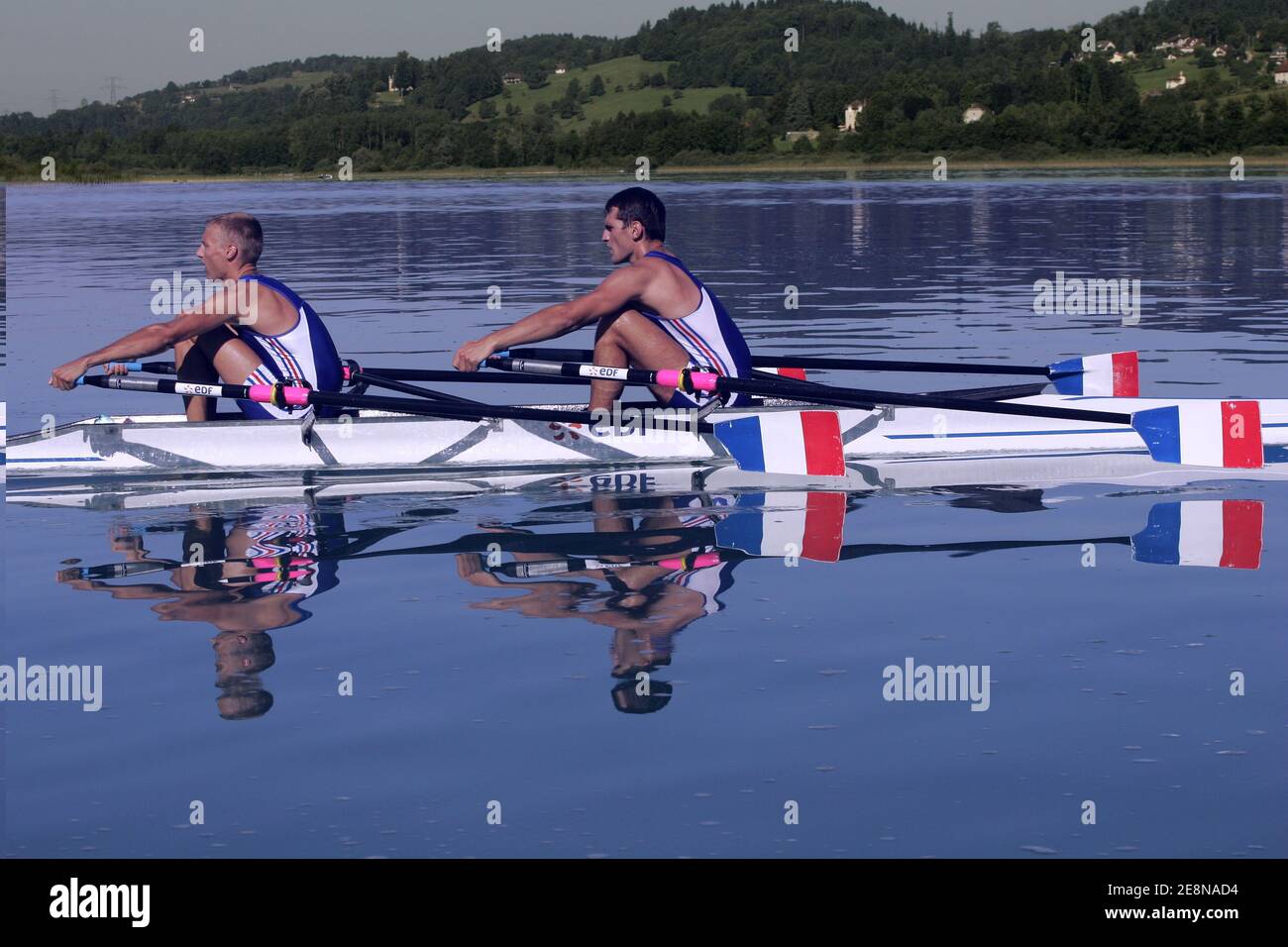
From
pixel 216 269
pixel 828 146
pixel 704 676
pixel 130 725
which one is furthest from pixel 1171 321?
pixel 828 146

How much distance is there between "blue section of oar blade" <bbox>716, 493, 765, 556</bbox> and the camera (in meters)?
8.91

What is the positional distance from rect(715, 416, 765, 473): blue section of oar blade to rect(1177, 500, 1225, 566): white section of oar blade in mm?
2638

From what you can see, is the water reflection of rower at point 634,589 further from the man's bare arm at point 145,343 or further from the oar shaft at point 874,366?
the oar shaft at point 874,366

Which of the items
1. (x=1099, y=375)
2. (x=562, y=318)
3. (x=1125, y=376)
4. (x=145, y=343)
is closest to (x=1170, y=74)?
(x=1125, y=376)

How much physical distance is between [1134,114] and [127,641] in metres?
117

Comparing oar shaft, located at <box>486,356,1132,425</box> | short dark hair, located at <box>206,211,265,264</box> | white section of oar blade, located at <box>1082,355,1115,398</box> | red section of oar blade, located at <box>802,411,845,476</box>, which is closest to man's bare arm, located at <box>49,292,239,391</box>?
short dark hair, located at <box>206,211,265,264</box>

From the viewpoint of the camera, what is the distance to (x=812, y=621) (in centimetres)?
735

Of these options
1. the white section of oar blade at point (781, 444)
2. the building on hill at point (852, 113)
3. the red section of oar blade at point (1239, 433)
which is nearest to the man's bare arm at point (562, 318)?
the white section of oar blade at point (781, 444)

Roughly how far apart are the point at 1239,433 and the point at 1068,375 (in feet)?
8.39

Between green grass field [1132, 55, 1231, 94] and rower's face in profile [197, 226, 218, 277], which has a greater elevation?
green grass field [1132, 55, 1231, 94]

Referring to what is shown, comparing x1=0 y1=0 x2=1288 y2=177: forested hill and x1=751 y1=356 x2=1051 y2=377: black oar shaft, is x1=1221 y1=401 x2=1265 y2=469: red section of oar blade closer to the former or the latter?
x1=751 y1=356 x2=1051 y2=377: black oar shaft

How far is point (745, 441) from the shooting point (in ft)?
34.0
